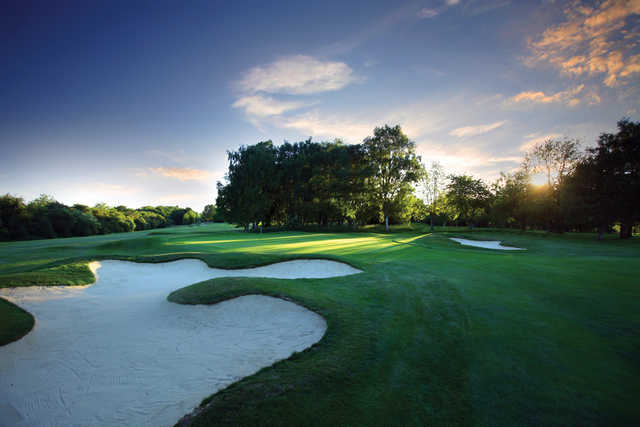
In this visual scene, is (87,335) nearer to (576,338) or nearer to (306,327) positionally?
(306,327)

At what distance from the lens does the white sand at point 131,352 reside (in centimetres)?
348

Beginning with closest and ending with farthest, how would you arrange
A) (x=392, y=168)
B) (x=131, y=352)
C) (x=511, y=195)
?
(x=131, y=352)
(x=392, y=168)
(x=511, y=195)

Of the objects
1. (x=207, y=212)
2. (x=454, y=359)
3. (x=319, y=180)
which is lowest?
(x=454, y=359)

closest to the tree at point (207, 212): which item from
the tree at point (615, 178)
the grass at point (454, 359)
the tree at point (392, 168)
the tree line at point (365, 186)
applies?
the tree line at point (365, 186)

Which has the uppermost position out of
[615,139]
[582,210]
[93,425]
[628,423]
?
[615,139]

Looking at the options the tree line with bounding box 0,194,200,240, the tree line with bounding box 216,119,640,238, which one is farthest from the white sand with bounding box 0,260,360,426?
the tree line with bounding box 0,194,200,240

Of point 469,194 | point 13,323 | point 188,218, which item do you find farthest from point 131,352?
point 188,218

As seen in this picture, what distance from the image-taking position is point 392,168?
34.3 meters

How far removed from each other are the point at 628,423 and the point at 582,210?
2986 cm

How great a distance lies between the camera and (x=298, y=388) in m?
3.03

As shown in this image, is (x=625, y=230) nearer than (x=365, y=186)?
Yes

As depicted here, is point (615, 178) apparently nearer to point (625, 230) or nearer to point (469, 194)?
point (625, 230)

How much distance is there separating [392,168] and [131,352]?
3405 centimetres

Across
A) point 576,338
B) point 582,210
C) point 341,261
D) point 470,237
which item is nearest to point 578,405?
point 576,338
